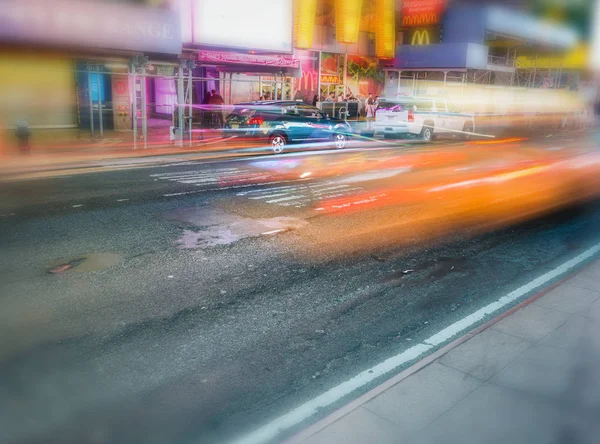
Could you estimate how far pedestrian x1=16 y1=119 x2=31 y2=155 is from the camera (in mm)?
16531

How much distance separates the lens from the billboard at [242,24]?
22.5 metres

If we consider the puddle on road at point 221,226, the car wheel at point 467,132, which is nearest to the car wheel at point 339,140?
the car wheel at point 467,132

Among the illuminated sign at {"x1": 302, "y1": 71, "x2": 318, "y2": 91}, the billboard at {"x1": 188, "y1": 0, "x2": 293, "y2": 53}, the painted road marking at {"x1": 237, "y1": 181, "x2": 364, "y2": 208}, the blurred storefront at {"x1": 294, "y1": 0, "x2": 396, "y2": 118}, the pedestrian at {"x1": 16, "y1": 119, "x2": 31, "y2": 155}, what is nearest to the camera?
the painted road marking at {"x1": 237, "y1": 181, "x2": 364, "y2": 208}

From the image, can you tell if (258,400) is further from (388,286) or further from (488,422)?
(388,286)

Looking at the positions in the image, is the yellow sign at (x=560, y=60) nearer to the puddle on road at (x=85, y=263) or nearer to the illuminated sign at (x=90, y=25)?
the illuminated sign at (x=90, y=25)

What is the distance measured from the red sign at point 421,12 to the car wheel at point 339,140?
17.0 meters

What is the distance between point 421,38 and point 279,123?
2199 centimetres

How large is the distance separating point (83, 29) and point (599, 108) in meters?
41.4

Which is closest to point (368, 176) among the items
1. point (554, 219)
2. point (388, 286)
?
point (554, 219)

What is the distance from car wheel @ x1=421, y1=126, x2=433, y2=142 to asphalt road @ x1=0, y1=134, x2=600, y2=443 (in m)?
15.2

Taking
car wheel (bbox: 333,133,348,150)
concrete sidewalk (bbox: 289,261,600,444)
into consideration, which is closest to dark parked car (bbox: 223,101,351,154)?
car wheel (bbox: 333,133,348,150)

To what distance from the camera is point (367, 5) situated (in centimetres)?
3584

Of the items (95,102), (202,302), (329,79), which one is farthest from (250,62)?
(202,302)

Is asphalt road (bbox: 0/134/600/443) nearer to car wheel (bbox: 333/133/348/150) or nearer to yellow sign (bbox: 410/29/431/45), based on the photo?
car wheel (bbox: 333/133/348/150)
